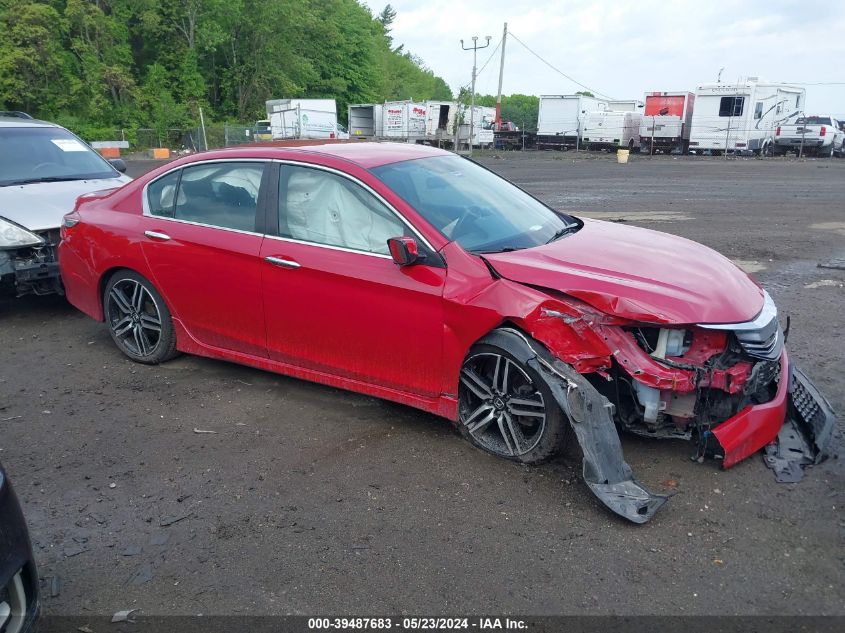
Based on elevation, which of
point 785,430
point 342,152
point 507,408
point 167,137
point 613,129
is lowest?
point 785,430

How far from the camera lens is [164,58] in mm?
47969

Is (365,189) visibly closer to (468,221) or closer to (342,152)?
(342,152)

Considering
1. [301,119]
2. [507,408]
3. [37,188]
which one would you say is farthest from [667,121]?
[507,408]

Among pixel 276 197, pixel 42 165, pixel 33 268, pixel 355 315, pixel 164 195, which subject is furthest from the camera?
pixel 42 165

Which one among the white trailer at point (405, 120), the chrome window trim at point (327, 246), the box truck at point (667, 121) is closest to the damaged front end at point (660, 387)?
the chrome window trim at point (327, 246)

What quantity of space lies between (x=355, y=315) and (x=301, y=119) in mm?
36818

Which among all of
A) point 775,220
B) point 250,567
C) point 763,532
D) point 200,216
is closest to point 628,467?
point 763,532

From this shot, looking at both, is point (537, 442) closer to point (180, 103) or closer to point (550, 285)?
point (550, 285)

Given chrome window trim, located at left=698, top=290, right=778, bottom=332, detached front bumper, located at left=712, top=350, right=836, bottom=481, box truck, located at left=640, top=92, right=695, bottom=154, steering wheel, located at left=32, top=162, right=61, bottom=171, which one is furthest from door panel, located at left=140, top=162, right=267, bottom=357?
box truck, located at left=640, top=92, right=695, bottom=154

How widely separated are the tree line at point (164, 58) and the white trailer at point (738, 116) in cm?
3089

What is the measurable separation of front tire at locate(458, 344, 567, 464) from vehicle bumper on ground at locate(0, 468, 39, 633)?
229 centimetres

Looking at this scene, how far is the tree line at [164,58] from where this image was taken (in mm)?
40688

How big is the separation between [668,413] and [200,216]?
11.1 feet

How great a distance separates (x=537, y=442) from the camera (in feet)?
12.4
